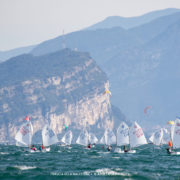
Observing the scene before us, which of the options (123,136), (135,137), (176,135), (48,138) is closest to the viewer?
(176,135)

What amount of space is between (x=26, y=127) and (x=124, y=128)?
2413cm

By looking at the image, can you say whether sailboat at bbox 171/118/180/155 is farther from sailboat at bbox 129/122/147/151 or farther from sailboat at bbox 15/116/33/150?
sailboat at bbox 15/116/33/150

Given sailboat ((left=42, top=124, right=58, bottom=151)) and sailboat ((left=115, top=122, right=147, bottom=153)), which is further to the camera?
sailboat ((left=42, top=124, right=58, bottom=151))

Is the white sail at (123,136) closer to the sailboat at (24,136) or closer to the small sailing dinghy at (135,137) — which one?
the small sailing dinghy at (135,137)

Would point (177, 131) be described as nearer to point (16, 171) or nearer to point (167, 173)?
point (167, 173)

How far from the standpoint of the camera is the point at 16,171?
98188 mm

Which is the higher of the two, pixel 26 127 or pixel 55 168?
pixel 26 127

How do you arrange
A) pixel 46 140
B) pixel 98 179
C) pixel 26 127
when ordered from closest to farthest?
pixel 98 179
pixel 26 127
pixel 46 140

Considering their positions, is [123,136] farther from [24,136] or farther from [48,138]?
[48,138]

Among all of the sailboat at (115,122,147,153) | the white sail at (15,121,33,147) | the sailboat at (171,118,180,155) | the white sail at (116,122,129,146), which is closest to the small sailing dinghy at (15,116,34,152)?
the white sail at (15,121,33,147)

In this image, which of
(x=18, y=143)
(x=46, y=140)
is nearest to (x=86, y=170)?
(x=18, y=143)

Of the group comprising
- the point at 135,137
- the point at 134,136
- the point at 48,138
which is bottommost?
the point at 135,137

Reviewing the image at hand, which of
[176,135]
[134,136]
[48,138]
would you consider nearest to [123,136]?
[134,136]

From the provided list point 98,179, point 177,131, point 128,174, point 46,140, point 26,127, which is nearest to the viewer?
point 98,179
